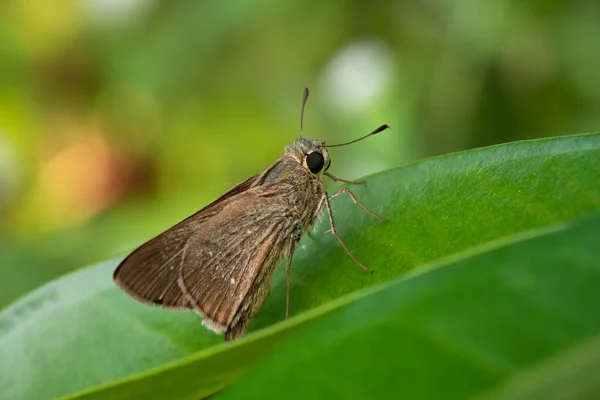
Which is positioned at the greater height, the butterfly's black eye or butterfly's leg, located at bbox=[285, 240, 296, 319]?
the butterfly's black eye

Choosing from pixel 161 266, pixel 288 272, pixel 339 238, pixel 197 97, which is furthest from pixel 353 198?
pixel 197 97

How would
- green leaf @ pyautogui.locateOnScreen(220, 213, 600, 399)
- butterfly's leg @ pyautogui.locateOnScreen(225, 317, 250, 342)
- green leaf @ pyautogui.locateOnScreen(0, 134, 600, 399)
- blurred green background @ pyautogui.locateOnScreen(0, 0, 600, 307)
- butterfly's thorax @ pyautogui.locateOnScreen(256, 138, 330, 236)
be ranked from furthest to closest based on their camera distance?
blurred green background @ pyautogui.locateOnScreen(0, 0, 600, 307), butterfly's thorax @ pyautogui.locateOnScreen(256, 138, 330, 236), butterfly's leg @ pyautogui.locateOnScreen(225, 317, 250, 342), green leaf @ pyautogui.locateOnScreen(0, 134, 600, 399), green leaf @ pyautogui.locateOnScreen(220, 213, 600, 399)

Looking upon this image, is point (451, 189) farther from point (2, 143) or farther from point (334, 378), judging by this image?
point (2, 143)

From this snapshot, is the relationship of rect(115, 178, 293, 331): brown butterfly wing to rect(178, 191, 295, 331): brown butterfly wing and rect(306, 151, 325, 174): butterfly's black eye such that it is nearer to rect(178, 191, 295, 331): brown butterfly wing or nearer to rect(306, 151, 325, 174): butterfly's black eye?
rect(178, 191, 295, 331): brown butterfly wing

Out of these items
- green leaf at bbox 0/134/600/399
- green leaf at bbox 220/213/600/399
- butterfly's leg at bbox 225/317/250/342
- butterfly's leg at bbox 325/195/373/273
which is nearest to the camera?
green leaf at bbox 220/213/600/399

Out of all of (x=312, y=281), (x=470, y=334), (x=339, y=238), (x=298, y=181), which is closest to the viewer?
(x=470, y=334)

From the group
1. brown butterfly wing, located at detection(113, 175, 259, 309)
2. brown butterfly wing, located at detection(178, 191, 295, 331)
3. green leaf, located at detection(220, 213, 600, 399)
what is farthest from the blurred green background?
green leaf, located at detection(220, 213, 600, 399)

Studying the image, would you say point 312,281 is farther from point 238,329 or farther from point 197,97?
point 197,97
